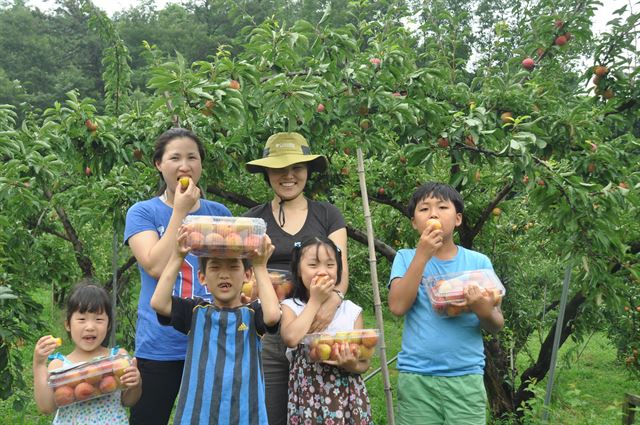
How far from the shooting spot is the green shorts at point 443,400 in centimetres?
221

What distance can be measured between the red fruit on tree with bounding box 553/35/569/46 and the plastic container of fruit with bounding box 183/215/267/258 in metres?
2.70

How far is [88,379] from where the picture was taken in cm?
204

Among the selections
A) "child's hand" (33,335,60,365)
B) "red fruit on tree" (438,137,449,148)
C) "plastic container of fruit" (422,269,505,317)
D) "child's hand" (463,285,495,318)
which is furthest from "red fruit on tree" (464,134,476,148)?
"child's hand" (33,335,60,365)

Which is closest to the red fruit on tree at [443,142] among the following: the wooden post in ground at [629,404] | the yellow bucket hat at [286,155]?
the yellow bucket hat at [286,155]

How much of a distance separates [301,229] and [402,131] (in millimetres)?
749

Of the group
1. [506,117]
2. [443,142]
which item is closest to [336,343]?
[443,142]

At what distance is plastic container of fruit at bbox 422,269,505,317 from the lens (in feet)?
7.13

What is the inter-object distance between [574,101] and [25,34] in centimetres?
3443

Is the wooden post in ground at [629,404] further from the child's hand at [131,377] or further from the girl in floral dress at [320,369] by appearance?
the child's hand at [131,377]

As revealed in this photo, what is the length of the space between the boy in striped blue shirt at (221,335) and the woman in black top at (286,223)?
287mm

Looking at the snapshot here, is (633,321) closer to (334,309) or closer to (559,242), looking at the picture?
(559,242)

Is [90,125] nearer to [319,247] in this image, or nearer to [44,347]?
[44,347]

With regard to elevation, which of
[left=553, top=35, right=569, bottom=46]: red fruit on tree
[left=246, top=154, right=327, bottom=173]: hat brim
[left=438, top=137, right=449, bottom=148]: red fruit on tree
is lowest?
[left=246, top=154, right=327, bottom=173]: hat brim

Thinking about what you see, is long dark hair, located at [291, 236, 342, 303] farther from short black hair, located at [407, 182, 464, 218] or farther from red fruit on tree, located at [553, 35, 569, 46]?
red fruit on tree, located at [553, 35, 569, 46]
